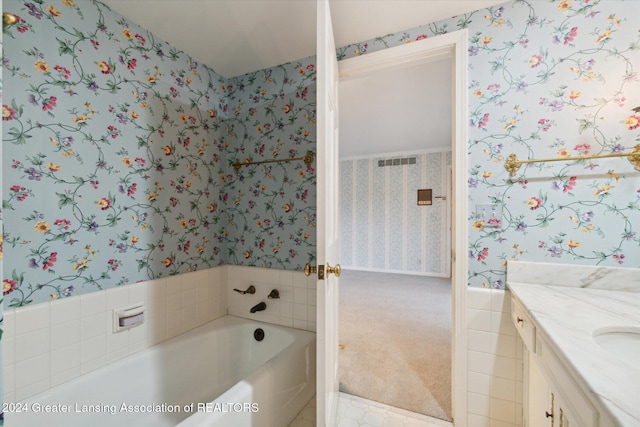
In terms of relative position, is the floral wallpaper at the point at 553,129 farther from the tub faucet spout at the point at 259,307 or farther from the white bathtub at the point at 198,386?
the tub faucet spout at the point at 259,307

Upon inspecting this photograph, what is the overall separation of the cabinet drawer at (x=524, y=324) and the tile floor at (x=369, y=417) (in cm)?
74

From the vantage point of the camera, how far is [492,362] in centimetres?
141

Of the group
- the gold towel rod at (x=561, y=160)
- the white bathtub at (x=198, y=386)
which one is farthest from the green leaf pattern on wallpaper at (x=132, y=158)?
the gold towel rod at (x=561, y=160)

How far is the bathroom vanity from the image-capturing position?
25.2 inches

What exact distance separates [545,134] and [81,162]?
224cm

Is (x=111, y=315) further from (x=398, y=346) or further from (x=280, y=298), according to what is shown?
(x=398, y=346)

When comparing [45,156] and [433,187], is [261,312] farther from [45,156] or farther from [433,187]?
[433,187]

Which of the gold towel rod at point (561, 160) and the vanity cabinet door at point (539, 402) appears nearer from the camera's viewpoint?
the vanity cabinet door at point (539, 402)

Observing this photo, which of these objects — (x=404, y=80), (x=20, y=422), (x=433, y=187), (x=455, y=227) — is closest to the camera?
(x=20, y=422)

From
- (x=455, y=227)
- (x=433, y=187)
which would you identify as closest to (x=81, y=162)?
(x=455, y=227)

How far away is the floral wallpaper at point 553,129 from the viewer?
48.4 inches

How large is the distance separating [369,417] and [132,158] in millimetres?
1979

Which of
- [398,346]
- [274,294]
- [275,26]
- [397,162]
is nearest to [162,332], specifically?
[274,294]

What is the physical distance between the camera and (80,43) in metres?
1.33
